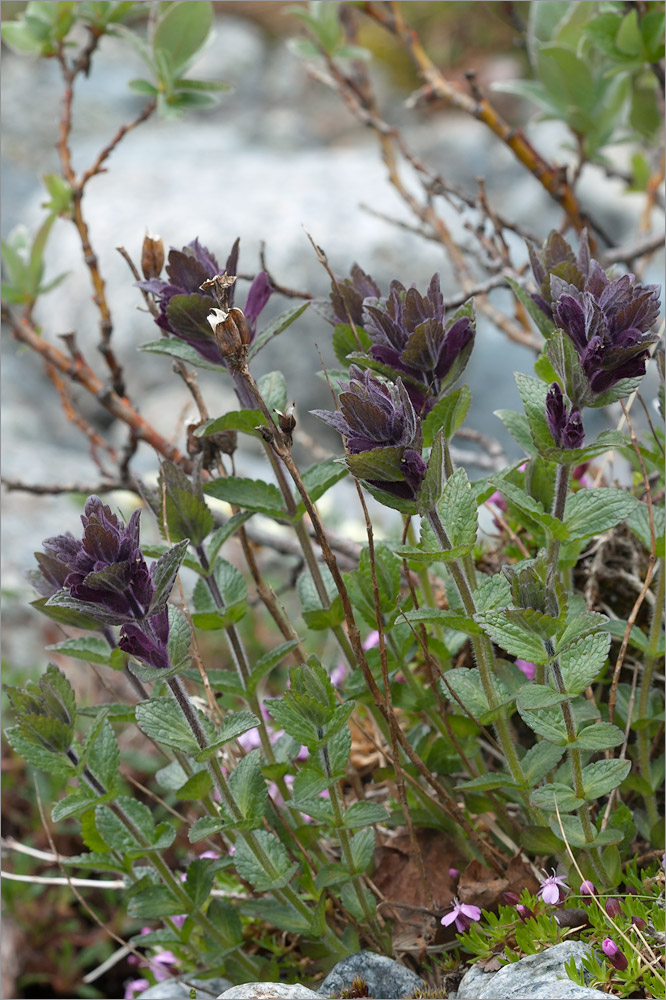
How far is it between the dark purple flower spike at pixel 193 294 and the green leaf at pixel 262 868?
609mm

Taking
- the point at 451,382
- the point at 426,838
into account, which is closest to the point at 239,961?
the point at 426,838

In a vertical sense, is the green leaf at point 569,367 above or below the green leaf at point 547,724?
above

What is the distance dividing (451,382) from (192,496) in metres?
0.34

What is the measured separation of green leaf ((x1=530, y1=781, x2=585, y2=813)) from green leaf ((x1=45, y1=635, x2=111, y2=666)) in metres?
0.55

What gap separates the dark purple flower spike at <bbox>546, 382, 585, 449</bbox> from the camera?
0.98 metres

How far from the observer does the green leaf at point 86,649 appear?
120 centimetres

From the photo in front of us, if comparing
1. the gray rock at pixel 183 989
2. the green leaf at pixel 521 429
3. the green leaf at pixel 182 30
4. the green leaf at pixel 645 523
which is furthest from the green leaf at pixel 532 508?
the green leaf at pixel 182 30

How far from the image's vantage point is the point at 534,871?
1.20 m

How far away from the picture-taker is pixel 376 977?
1.16 m

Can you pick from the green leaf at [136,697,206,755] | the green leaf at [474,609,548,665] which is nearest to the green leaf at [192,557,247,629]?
the green leaf at [136,697,206,755]

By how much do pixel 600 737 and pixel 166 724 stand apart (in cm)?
48

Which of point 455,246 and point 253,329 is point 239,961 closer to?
point 253,329

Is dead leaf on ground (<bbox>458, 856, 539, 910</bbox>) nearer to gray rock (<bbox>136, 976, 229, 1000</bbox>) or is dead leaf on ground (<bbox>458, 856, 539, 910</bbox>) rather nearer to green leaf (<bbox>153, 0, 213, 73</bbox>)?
gray rock (<bbox>136, 976, 229, 1000</bbox>)

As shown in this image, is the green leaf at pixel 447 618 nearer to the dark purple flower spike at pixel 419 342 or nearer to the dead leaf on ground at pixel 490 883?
the dark purple flower spike at pixel 419 342
